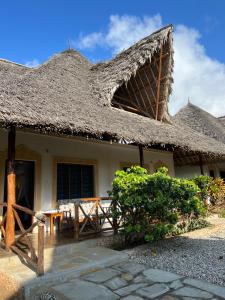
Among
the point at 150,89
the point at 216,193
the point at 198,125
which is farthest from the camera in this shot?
the point at 198,125

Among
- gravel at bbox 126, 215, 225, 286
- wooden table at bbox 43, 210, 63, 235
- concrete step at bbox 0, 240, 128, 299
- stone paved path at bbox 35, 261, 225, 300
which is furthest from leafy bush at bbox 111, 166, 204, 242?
wooden table at bbox 43, 210, 63, 235

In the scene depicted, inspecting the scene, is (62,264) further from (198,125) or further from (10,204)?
(198,125)

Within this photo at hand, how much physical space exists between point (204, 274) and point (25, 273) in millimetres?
2635

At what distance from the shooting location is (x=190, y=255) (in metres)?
5.05

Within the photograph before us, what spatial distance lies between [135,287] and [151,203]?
2.16 metres

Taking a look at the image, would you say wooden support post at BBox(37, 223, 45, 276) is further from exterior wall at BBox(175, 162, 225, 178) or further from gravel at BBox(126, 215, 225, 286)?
exterior wall at BBox(175, 162, 225, 178)

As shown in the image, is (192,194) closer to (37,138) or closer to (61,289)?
(61,289)

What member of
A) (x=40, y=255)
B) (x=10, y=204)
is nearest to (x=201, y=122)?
(x=10, y=204)

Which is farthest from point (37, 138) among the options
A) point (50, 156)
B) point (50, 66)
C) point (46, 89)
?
point (50, 66)

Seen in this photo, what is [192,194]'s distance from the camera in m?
5.88

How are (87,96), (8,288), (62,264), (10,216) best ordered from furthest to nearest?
(87,96), (10,216), (62,264), (8,288)

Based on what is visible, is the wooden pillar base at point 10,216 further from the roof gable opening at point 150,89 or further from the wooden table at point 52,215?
the roof gable opening at point 150,89

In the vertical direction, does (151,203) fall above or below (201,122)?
below

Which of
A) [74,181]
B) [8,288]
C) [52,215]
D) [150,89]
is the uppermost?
[150,89]
